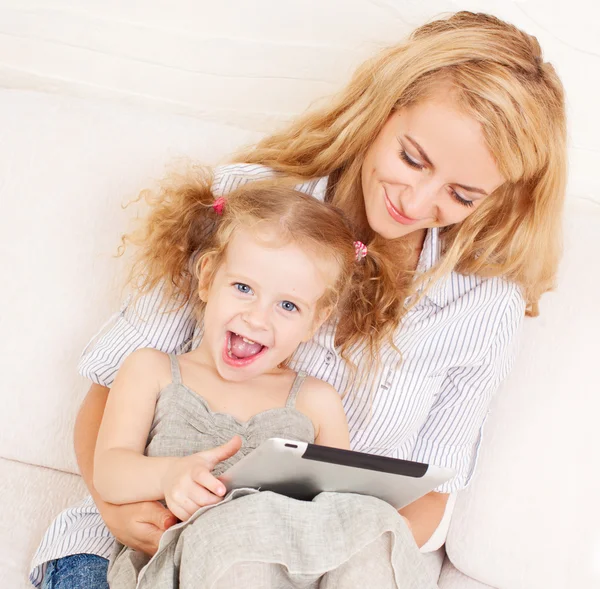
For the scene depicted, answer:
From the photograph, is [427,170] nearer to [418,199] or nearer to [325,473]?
[418,199]

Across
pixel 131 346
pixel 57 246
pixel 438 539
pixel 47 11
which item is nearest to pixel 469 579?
pixel 438 539

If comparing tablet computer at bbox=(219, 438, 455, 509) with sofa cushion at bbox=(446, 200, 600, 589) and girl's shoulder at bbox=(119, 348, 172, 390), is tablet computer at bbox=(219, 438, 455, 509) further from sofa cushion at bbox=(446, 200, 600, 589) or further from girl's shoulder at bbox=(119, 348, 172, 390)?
sofa cushion at bbox=(446, 200, 600, 589)

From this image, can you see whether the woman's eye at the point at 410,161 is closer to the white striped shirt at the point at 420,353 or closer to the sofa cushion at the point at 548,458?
the white striped shirt at the point at 420,353

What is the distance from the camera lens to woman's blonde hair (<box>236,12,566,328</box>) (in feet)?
4.35

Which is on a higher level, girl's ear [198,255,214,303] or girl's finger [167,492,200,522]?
girl's ear [198,255,214,303]

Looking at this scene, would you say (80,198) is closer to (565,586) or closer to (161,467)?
(161,467)

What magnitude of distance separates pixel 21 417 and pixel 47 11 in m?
0.90

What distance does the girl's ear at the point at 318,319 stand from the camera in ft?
4.68

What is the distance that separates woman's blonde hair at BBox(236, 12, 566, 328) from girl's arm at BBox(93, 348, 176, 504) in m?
0.45

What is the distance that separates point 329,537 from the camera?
3.47 feet

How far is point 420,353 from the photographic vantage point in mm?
1551

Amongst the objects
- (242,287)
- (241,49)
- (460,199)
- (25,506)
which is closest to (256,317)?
(242,287)

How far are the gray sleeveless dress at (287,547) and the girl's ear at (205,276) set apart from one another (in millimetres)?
446

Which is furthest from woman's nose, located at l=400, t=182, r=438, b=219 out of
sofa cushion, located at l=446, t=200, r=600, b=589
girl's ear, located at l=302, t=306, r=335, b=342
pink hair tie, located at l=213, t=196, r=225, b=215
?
sofa cushion, located at l=446, t=200, r=600, b=589
